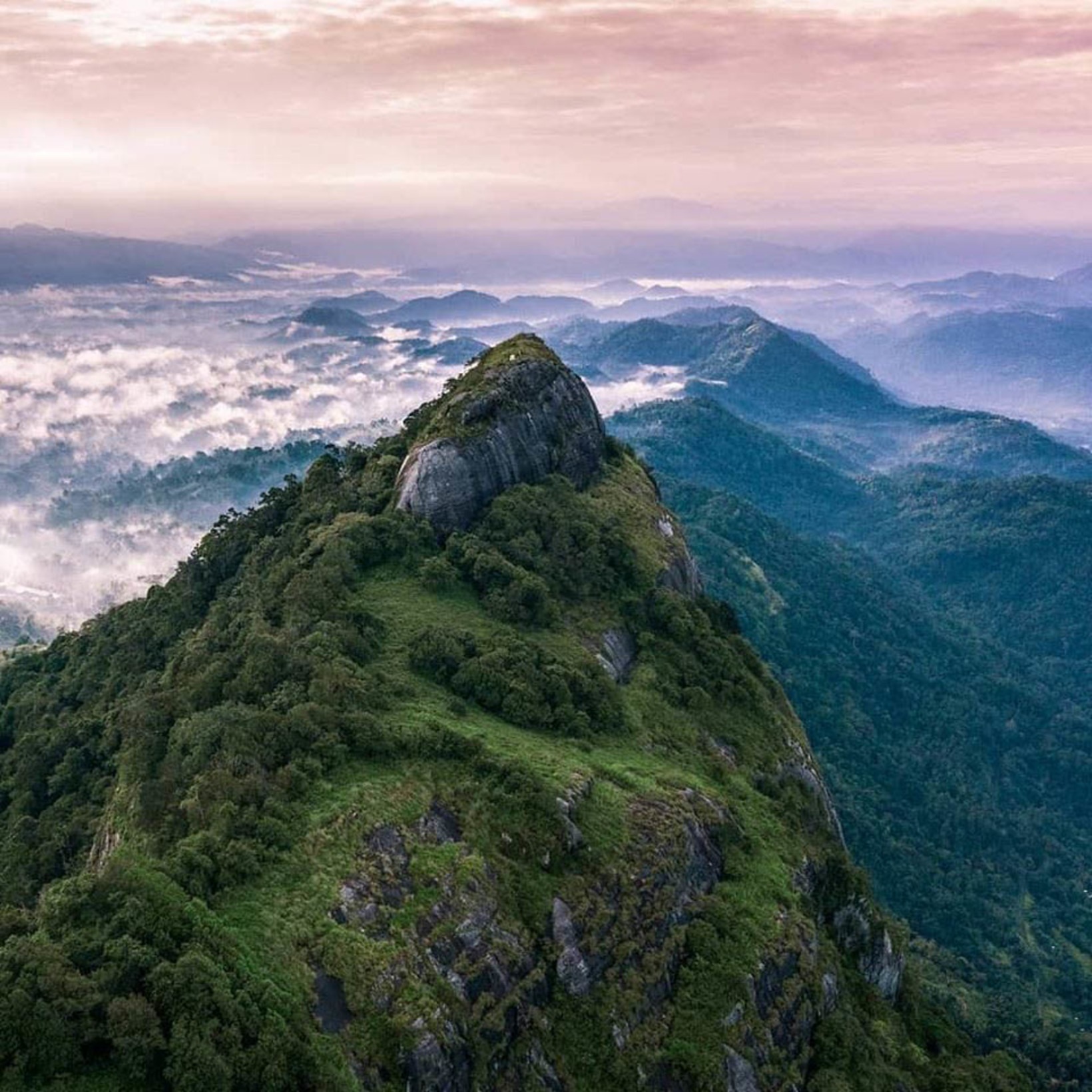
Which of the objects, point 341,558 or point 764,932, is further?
point 341,558

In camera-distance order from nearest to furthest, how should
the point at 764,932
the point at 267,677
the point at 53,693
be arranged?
the point at 764,932, the point at 267,677, the point at 53,693

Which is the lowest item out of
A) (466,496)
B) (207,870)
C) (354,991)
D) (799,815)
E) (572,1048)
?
(799,815)

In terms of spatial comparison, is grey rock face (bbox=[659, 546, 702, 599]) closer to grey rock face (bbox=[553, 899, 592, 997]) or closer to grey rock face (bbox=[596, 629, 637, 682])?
grey rock face (bbox=[596, 629, 637, 682])

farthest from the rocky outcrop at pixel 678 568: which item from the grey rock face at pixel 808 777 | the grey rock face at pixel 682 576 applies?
the grey rock face at pixel 808 777

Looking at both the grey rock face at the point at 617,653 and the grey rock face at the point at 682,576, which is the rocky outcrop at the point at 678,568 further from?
the grey rock face at the point at 617,653

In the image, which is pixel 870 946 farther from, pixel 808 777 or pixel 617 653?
pixel 617 653

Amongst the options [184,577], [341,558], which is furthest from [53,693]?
[341,558]

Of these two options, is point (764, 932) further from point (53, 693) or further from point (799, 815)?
point (53, 693)
